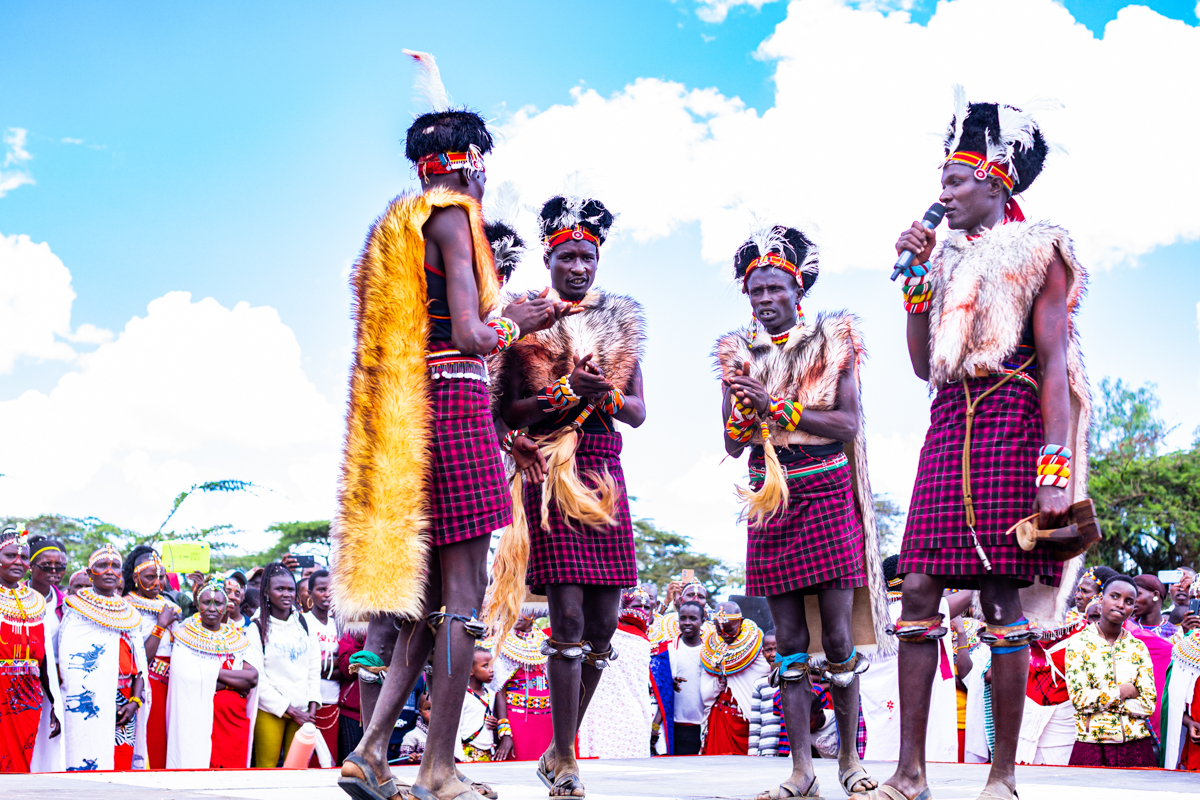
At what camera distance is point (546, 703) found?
949cm

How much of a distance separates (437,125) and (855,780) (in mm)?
3042

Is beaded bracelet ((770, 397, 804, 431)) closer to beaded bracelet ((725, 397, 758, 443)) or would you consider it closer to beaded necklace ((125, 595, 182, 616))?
beaded bracelet ((725, 397, 758, 443))

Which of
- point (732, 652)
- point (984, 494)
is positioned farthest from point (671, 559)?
point (984, 494)

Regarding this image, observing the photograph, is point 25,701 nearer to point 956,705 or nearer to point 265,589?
point 265,589

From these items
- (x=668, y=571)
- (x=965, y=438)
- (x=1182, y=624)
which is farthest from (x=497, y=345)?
(x=668, y=571)

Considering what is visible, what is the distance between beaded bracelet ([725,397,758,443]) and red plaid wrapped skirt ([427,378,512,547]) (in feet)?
4.69

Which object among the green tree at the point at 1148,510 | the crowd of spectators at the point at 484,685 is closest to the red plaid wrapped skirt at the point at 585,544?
the crowd of spectators at the point at 484,685

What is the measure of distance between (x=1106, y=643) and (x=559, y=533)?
17.2ft

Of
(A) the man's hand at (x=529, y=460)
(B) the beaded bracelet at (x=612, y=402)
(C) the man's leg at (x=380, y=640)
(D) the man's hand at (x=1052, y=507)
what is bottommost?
(C) the man's leg at (x=380, y=640)

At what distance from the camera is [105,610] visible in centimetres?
834

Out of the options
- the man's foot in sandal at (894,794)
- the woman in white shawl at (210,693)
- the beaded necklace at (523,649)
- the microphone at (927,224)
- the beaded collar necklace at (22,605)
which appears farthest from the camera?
the beaded necklace at (523,649)

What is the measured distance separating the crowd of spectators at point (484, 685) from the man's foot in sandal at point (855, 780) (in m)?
3.23

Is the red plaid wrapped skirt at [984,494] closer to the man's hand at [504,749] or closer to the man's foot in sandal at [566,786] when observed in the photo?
the man's foot in sandal at [566,786]

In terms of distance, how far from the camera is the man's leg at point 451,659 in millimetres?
3412
